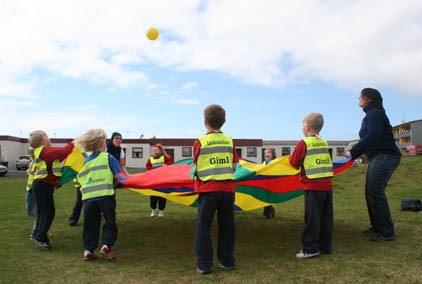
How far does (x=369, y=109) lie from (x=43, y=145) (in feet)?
13.0

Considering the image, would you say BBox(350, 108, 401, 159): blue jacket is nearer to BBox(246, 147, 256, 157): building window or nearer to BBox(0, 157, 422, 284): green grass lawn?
BBox(0, 157, 422, 284): green grass lawn

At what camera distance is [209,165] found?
3857 mm

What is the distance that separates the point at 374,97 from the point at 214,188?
2454mm

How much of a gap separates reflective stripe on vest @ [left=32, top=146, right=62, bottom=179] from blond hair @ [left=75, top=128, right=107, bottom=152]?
0.58 metres

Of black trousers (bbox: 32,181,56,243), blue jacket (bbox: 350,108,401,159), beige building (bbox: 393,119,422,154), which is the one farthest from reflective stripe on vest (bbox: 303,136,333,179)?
beige building (bbox: 393,119,422,154)

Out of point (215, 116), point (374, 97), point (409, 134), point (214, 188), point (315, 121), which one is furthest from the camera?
point (409, 134)

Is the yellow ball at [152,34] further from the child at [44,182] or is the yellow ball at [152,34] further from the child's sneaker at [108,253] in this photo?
the child's sneaker at [108,253]

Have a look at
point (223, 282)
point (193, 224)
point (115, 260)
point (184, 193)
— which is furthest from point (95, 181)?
point (193, 224)

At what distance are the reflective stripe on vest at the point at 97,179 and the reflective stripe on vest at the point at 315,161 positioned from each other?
2.08 meters

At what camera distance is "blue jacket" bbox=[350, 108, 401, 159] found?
4730mm

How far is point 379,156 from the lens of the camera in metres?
4.90

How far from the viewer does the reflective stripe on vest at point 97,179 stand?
14.0ft

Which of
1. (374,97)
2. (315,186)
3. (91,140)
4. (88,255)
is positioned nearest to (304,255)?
(315,186)

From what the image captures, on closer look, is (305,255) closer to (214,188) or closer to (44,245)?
(214,188)
